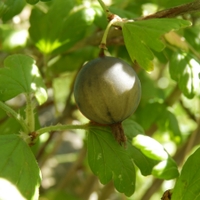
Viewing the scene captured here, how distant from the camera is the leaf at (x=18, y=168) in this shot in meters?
0.73

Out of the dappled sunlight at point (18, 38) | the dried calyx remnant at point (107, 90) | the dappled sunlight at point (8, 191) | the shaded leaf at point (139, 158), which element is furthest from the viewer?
the dappled sunlight at point (18, 38)

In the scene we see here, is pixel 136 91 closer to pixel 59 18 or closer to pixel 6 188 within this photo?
pixel 6 188

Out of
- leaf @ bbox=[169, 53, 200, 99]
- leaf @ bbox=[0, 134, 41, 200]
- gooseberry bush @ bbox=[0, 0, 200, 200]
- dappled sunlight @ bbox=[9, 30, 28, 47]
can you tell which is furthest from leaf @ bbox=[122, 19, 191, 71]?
dappled sunlight @ bbox=[9, 30, 28, 47]

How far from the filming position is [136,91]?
0.81 metres

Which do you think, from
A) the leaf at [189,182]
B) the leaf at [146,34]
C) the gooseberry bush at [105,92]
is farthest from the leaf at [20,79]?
the leaf at [189,182]

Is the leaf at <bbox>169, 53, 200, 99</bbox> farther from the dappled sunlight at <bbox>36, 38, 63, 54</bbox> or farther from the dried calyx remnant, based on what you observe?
the dappled sunlight at <bbox>36, 38, 63, 54</bbox>

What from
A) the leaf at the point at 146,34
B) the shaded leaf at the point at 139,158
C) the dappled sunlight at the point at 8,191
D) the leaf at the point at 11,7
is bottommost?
the shaded leaf at the point at 139,158

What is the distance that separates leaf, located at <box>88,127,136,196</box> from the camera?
859 mm

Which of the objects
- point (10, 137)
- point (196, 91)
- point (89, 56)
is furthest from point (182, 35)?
point (10, 137)

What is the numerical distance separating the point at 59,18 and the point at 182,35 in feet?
1.13

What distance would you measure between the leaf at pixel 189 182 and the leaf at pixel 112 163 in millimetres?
122

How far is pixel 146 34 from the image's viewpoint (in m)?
0.82

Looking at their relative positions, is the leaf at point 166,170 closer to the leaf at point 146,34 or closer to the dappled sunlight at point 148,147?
the dappled sunlight at point 148,147

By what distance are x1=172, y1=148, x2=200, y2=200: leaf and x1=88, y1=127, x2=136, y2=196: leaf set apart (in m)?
0.12
